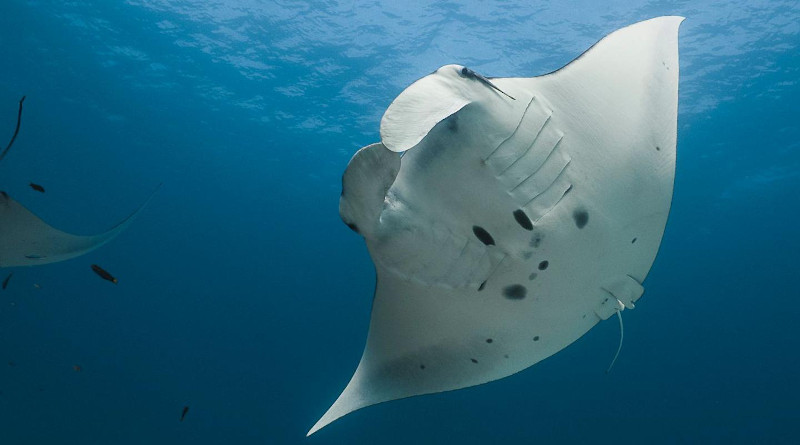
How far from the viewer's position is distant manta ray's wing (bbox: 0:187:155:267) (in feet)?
9.11

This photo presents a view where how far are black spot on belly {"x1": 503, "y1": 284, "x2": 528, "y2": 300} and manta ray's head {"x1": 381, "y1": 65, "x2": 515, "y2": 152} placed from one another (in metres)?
0.91

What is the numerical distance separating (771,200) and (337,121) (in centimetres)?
1355

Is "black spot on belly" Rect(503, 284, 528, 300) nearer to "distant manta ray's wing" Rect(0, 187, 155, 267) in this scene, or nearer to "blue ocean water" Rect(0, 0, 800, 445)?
"distant manta ray's wing" Rect(0, 187, 155, 267)

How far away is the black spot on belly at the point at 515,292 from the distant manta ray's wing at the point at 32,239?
6.69ft

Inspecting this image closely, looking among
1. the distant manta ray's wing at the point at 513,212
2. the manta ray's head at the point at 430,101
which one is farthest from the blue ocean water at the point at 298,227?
the manta ray's head at the point at 430,101

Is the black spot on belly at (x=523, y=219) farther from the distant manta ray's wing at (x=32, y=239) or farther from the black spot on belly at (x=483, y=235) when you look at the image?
the distant manta ray's wing at (x=32, y=239)

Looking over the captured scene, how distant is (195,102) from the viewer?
14.4m

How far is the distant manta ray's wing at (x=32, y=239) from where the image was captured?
2777 millimetres

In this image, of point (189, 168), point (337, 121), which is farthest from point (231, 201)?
point (337, 121)

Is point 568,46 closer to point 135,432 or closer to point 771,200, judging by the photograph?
point 771,200

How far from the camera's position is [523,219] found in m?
2.22

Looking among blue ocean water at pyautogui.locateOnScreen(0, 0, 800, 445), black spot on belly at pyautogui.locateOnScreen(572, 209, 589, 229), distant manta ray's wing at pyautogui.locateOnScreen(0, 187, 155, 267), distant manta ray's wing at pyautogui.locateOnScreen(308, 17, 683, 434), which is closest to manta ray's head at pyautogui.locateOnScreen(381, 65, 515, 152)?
distant manta ray's wing at pyautogui.locateOnScreen(308, 17, 683, 434)

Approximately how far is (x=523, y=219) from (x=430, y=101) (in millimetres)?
785

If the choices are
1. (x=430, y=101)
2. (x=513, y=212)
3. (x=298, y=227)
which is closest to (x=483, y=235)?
(x=513, y=212)
